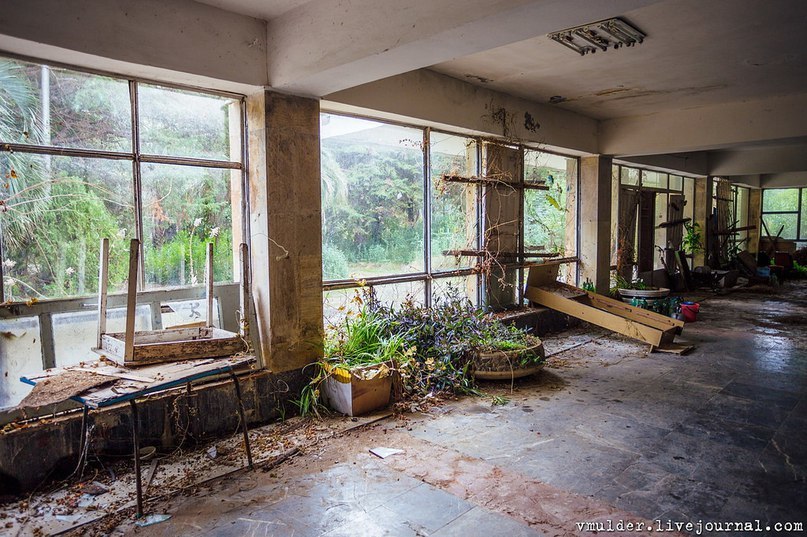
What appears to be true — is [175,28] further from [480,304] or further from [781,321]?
[781,321]

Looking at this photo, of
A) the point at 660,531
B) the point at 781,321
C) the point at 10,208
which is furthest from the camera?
the point at 781,321

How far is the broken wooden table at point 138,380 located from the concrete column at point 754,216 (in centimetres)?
1797

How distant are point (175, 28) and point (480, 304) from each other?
4.50m

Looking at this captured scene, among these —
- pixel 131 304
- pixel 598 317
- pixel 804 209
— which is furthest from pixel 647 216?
pixel 131 304

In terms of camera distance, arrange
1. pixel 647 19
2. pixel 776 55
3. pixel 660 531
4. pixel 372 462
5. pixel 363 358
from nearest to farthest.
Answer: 1. pixel 660 531
2. pixel 372 462
3. pixel 647 19
4. pixel 363 358
5. pixel 776 55

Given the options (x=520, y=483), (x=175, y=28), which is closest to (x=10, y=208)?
(x=175, y=28)

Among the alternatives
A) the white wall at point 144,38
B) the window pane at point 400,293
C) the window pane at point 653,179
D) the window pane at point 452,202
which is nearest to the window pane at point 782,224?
the window pane at point 653,179

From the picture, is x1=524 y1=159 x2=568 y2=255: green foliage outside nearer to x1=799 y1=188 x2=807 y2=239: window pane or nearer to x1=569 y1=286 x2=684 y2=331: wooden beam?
x1=569 y1=286 x2=684 y2=331: wooden beam

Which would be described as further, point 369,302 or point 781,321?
point 781,321

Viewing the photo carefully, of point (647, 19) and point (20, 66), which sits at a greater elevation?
point (647, 19)

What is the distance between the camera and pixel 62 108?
10.9ft

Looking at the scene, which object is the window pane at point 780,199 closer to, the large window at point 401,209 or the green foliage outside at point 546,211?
the green foliage outside at point 546,211

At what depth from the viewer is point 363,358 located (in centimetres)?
449

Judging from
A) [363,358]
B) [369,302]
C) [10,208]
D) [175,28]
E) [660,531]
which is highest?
[175,28]
